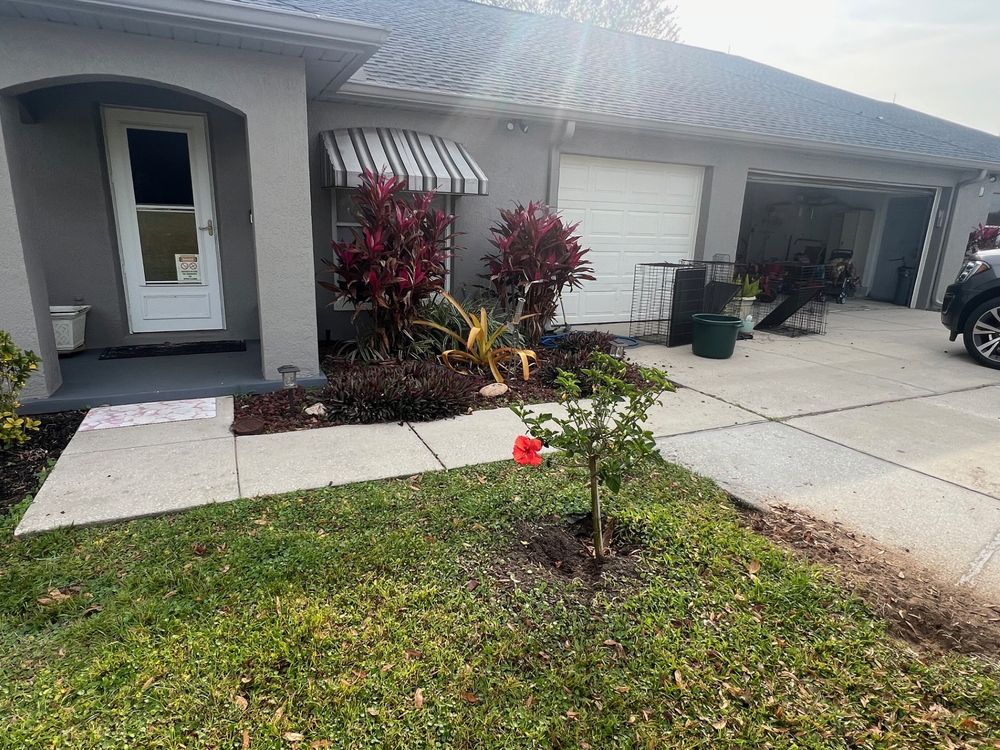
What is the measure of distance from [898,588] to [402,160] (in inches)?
222

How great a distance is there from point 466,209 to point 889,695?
6370 millimetres

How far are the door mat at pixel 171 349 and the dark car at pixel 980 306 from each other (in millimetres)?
8235

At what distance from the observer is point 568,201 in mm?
8117

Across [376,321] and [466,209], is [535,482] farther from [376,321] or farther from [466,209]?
[466,209]

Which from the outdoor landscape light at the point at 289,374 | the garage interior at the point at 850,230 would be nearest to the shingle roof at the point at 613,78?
the garage interior at the point at 850,230

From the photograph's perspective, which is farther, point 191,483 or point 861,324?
point 861,324

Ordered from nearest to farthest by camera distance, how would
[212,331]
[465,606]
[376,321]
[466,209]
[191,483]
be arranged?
[465,606], [191,483], [376,321], [212,331], [466,209]

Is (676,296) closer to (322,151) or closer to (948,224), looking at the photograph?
(322,151)

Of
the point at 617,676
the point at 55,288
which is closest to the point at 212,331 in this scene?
the point at 55,288

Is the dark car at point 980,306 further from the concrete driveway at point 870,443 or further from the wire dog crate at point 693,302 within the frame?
the wire dog crate at point 693,302

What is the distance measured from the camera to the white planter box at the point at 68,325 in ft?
18.1

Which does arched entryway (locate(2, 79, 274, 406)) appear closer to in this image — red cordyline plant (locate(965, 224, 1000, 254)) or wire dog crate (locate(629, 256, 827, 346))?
wire dog crate (locate(629, 256, 827, 346))

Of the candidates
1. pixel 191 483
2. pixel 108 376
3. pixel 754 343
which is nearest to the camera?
pixel 191 483

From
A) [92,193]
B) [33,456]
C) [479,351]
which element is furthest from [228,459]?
[92,193]
